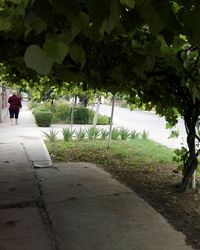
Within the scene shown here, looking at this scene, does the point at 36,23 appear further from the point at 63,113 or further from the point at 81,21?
the point at 63,113

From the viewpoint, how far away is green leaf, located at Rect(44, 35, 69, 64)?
1.60 m

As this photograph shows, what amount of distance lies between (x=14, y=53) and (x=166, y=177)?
466 cm

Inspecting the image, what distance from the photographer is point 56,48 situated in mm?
1629

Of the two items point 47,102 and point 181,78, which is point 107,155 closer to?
point 181,78

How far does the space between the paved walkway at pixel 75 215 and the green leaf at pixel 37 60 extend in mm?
3171

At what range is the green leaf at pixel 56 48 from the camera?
160 centimetres

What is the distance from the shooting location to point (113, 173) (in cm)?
863

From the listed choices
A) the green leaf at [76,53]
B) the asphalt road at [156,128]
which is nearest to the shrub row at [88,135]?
the asphalt road at [156,128]

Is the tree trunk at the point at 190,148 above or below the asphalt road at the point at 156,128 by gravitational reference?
above

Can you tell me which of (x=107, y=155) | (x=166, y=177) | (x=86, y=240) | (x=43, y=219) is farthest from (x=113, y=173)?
(x=86, y=240)

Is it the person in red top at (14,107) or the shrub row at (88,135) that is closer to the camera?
the shrub row at (88,135)

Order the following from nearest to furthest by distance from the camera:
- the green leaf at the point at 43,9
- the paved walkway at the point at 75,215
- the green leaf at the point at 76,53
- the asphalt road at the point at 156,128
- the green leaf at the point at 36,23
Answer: the green leaf at the point at 43,9 → the green leaf at the point at 36,23 → the green leaf at the point at 76,53 → the paved walkway at the point at 75,215 → the asphalt road at the point at 156,128

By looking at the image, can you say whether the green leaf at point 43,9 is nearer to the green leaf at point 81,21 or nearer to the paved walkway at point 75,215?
the green leaf at point 81,21

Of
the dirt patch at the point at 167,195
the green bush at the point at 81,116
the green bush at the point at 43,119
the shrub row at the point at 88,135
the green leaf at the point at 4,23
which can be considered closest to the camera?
the green leaf at the point at 4,23
